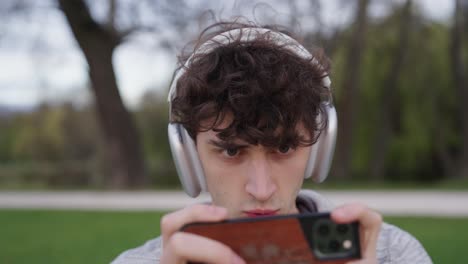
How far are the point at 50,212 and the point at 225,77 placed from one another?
27.8ft

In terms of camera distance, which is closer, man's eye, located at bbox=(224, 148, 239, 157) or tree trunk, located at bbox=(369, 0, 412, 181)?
man's eye, located at bbox=(224, 148, 239, 157)

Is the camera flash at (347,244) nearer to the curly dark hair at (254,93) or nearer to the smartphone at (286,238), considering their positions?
the smartphone at (286,238)

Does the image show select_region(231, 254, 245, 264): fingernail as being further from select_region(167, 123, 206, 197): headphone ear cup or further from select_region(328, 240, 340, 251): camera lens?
select_region(167, 123, 206, 197): headphone ear cup

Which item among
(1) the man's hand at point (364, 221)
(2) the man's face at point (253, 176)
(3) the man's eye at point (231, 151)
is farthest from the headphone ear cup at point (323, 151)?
(1) the man's hand at point (364, 221)

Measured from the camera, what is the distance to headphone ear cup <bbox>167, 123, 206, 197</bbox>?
1329mm

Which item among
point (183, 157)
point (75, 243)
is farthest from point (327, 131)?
point (75, 243)

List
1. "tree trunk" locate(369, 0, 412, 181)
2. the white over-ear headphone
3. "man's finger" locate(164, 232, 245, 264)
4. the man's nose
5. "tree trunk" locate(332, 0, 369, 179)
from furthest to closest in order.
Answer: "tree trunk" locate(369, 0, 412, 181), "tree trunk" locate(332, 0, 369, 179), the white over-ear headphone, the man's nose, "man's finger" locate(164, 232, 245, 264)

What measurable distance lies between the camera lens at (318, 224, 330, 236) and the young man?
0.06 meters

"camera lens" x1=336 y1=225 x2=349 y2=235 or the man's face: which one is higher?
the man's face

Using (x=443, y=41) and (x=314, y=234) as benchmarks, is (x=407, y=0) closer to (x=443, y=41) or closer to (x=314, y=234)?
(x=443, y=41)

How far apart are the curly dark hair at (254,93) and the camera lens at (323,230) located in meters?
0.24

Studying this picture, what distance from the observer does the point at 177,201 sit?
33.4 ft

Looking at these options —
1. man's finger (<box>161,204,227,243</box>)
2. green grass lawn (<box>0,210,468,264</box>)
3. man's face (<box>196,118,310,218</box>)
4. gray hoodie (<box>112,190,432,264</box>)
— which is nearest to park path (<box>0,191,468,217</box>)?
green grass lawn (<box>0,210,468,264</box>)

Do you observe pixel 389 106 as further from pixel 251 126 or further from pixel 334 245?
pixel 334 245
